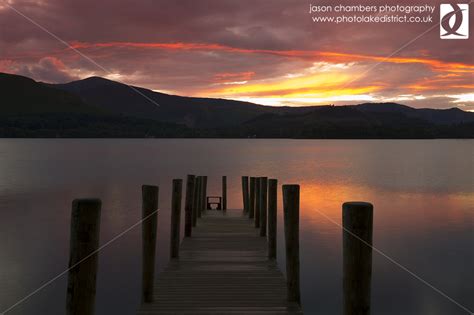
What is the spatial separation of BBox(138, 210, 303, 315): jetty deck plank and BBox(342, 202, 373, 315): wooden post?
8.29 ft

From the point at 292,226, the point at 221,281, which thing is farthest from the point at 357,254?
the point at 221,281

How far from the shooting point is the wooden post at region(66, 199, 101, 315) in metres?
5.27

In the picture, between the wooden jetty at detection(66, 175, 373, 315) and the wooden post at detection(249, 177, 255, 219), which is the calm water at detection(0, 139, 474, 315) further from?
the wooden jetty at detection(66, 175, 373, 315)

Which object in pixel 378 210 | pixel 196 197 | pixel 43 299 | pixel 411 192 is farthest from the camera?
pixel 411 192

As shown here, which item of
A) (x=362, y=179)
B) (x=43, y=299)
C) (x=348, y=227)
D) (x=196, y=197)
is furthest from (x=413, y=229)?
(x=362, y=179)

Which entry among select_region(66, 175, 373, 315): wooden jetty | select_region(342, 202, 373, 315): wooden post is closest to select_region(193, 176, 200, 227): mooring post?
select_region(66, 175, 373, 315): wooden jetty

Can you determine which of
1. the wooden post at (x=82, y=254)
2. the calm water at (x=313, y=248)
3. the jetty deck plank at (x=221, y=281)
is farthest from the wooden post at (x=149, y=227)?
the calm water at (x=313, y=248)

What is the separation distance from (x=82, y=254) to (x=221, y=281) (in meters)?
4.51

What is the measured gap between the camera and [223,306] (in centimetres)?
782

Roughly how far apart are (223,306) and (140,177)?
5538cm

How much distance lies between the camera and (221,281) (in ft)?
30.6

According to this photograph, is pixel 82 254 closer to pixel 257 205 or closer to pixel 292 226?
pixel 292 226

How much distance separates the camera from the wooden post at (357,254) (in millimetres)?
5180

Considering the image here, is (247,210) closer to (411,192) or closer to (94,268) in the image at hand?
(94,268)
